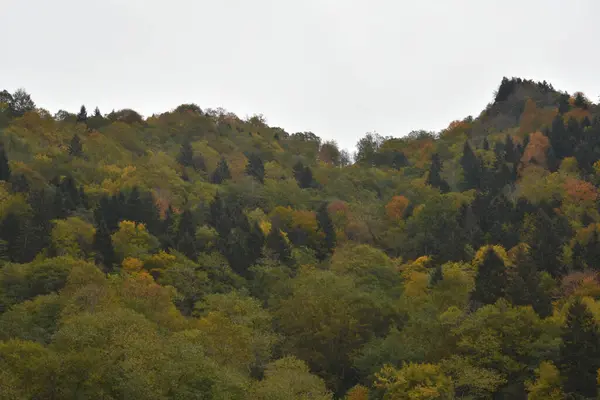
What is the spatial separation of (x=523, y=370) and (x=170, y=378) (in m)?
22.8

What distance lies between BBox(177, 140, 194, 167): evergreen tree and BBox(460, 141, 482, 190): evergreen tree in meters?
43.1

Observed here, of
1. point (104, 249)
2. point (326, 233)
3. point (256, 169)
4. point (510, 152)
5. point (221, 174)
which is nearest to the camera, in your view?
point (104, 249)

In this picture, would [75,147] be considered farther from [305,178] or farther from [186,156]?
[305,178]

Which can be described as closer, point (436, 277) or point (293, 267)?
point (436, 277)

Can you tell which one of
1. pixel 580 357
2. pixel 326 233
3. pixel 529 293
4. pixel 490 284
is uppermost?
pixel 326 233

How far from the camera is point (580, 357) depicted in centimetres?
3688

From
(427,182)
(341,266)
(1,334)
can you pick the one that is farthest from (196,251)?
(427,182)

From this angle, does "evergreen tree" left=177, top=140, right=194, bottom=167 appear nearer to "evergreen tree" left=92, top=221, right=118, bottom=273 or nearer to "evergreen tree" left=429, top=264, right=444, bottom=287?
"evergreen tree" left=92, top=221, right=118, bottom=273

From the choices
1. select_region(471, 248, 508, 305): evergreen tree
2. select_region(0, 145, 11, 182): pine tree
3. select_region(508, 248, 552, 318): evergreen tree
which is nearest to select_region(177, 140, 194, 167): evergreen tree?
select_region(0, 145, 11, 182): pine tree

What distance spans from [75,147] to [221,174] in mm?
21430

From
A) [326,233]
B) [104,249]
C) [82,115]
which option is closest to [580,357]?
[104,249]

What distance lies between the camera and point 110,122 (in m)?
114

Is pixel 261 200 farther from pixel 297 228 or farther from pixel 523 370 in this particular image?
pixel 523 370

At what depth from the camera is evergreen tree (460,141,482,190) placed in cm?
9194
